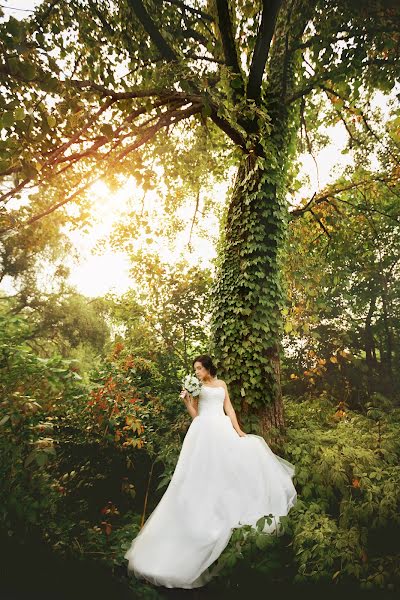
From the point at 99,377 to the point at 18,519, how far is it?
7.34ft

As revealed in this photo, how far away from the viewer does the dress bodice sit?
5.33 metres

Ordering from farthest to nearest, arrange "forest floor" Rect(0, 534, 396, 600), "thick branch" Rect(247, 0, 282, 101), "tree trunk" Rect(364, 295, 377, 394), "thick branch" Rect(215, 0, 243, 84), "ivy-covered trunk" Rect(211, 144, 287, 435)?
1. "tree trunk" Rect(364, 295, 377, 394)
2. "ivy-covered trunk" Rect(211, 144, 287, 435)
3. "thick branch" Rect(215, 0, 243, 84)
4. "thick branch" Rect(247, 0, 282, 101)
5. "forest floor" Rect(0, 534, 396, 600)

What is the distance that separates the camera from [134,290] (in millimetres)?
9422

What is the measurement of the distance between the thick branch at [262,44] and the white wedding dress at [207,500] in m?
4.96

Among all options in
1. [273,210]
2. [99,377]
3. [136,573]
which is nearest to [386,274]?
[273,210]

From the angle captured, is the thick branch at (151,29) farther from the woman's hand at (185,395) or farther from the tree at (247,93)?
the woman's hand at (185,395)

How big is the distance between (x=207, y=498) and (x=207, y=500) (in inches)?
0.8

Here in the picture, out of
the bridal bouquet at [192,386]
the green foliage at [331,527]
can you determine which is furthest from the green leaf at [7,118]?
the green foliage at [331,527]

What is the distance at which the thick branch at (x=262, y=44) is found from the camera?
206 inches

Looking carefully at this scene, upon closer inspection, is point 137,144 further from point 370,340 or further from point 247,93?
point 370,340

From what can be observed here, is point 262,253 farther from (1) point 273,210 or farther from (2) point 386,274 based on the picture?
(2) point 386,274

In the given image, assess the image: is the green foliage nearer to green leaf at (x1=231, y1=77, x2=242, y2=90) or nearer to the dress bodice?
the dress bodice

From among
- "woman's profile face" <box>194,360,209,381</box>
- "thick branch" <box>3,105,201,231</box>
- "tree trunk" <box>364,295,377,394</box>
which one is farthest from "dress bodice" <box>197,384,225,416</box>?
"tree trunk" <box>364,295,377,394</box>

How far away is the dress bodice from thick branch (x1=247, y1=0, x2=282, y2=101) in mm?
4893
